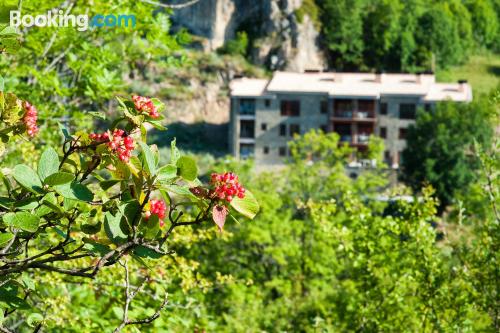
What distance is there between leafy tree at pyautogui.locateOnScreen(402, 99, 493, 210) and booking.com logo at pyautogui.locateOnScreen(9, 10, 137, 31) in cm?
5429

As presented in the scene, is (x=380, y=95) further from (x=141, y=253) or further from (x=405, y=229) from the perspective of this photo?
(x=141, y=253)

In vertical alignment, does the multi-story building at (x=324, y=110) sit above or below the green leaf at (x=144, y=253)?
below

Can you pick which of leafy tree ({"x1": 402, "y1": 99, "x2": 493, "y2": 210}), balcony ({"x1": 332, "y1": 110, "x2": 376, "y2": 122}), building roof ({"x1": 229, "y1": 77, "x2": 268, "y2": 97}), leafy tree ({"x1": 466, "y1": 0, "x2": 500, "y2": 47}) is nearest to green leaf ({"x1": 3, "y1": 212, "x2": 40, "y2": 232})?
leafy tree ({"x1": 402, "y1": 99, "x2": 493, "y2": 210})

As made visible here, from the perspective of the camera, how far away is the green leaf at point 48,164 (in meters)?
3.53

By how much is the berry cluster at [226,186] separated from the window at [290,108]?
7032cm

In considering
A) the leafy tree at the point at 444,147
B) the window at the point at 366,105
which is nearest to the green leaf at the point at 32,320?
the leafy tree at the point at 444,147

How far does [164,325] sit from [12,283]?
201 inches

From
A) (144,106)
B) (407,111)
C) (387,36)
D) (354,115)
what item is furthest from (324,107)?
(144,106)

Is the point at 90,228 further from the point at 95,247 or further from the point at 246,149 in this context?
the point at 246,149

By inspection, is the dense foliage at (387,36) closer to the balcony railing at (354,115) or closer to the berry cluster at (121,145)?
the balcony railing at (354,115)

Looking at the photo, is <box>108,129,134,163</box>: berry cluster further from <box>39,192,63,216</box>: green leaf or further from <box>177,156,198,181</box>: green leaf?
<box>39,192,63,216</box>: green leaf

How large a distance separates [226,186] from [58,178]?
0.70 meters

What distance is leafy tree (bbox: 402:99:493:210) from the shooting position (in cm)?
6606

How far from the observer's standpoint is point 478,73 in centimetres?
9831
